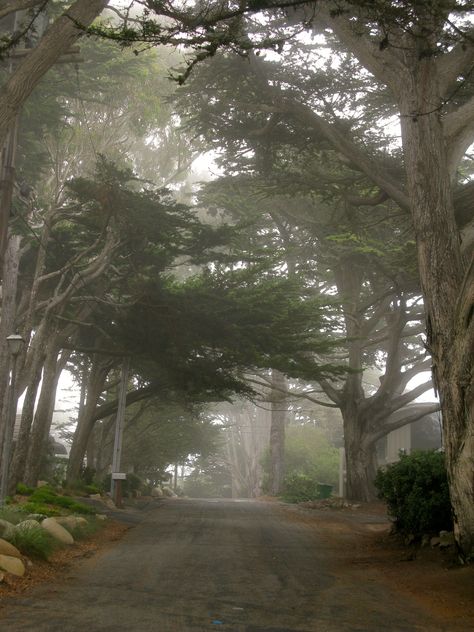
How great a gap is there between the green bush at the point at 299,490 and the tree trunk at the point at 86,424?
10.4 m

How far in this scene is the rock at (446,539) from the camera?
10949mm

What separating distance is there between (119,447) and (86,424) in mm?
2645

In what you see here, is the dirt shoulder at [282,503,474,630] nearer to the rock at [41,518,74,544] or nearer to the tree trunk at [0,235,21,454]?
the rock at [41,518,74,544]

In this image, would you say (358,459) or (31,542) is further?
(358,459)

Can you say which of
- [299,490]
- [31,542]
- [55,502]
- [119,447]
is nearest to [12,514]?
[31,542]

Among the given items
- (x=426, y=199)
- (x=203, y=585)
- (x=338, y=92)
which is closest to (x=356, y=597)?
(x=203, y=585)

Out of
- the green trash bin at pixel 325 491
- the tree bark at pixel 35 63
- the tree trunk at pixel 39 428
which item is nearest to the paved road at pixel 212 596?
the tree trunk at pixel 39 428

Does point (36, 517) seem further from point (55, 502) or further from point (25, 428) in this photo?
point (25, 428)

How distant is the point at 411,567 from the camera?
10852 millimetres

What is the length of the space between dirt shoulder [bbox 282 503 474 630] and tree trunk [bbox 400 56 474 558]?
67cm

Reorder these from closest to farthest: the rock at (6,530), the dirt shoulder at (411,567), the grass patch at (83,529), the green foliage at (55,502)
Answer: the dirt shoulder at (411,567) → the rock at (6,530) → the grass patch at (83,529) → the green foliage at (55,502)

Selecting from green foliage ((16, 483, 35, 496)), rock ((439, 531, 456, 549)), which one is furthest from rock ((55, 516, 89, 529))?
rock ((439, 531, 456, 549))

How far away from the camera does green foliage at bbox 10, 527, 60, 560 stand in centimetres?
1002

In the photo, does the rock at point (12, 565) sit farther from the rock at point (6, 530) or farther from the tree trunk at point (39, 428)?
the tree trunk at point (39, 428)
